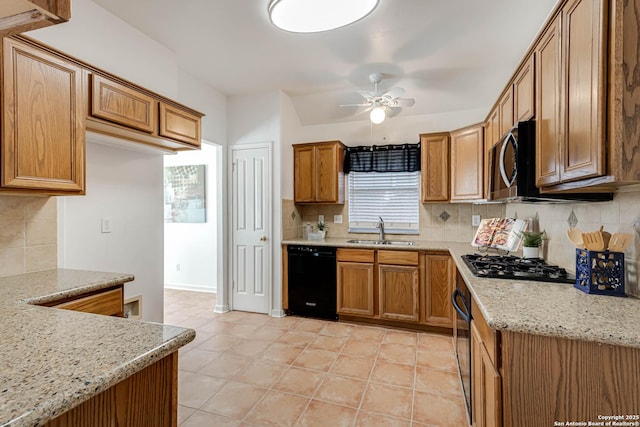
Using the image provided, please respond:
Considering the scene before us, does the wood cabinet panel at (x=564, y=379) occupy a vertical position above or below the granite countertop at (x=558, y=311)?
below

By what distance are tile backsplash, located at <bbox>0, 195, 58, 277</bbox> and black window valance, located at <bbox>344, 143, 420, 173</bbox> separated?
122 inches

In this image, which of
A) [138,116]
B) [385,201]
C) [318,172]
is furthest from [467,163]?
[138,116]

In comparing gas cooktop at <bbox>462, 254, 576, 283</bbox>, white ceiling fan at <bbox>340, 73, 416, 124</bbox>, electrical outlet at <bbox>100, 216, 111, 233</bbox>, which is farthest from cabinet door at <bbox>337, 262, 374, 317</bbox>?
electrical outlet at <bbox>100, 216, 111, 233</bbox>

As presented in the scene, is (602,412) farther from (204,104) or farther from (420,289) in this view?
(204,104)

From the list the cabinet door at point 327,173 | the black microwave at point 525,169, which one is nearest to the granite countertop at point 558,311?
the black microwave at point 525,169

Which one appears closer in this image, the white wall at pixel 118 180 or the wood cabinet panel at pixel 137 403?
Answer: the wood cabinet panel at pixel 137 403

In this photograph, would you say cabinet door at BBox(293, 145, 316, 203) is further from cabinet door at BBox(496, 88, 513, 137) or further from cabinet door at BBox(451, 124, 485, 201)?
cabinet door at BBox(496, 88, 513, 137)

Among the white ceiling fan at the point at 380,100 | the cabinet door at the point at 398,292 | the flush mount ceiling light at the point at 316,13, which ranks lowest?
the cabinet door at the point at 398,292

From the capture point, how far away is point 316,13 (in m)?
2.26

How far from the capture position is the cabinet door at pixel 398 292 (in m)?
3.27

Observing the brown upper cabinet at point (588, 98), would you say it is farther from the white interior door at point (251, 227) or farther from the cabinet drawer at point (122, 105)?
the white interior door at point (251, 227)

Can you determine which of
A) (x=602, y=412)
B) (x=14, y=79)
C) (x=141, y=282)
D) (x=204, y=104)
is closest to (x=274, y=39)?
(x=204, y=104)

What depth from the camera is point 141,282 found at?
2670 mm

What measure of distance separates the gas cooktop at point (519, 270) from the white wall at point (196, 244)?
12.8 ft
